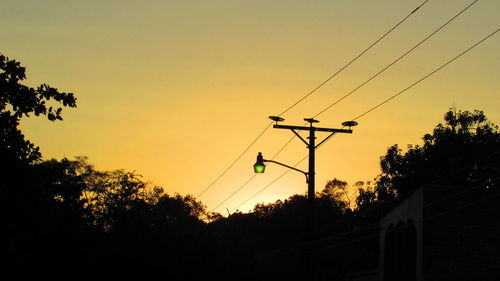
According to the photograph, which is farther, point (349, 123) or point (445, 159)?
point (445, 159)

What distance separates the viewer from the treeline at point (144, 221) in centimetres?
1775

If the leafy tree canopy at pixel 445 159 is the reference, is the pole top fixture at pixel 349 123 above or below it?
below

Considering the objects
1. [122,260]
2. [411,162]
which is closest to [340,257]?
[411,162]

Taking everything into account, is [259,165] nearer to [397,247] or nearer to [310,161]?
[310,161]

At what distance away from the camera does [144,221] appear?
3344cm

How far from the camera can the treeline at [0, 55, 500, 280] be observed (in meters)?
17.8

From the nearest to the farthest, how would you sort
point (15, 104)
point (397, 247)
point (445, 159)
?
point (15, 104) → point (397, 247) → point (445, 159)

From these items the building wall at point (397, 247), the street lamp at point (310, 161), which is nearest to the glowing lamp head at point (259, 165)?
the street lamp at point (310, 161)

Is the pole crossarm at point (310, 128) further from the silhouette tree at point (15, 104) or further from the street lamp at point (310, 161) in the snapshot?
the silhouette tree at point (15, 104)

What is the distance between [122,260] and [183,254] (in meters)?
3.20

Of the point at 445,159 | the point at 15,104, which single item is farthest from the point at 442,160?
the point at 15,104

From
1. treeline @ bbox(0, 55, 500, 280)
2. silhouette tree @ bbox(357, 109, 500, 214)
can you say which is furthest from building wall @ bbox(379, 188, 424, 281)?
silhouette tree @ bbox(357, 109, 500, 214)

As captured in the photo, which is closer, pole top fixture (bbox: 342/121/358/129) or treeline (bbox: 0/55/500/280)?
treeline (bbox: 0/55/500/280)

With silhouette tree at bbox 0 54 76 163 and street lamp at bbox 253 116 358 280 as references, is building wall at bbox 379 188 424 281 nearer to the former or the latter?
street lamp at bbox 253 116 358 280
